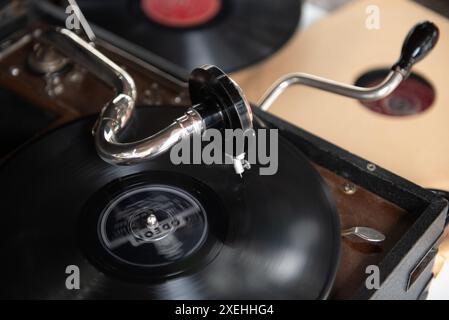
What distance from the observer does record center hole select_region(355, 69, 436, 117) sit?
4.25 feet

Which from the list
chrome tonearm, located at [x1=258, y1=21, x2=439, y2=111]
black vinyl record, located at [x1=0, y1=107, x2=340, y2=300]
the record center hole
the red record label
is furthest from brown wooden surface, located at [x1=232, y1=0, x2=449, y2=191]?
black vinyl record, located at [x1=0, y1=107, x2=340, y2=300]

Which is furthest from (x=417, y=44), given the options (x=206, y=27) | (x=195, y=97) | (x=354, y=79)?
(x=206, y=27)

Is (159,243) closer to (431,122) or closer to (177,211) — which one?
(177,211)

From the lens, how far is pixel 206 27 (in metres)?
1.37

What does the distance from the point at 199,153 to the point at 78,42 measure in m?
0.22

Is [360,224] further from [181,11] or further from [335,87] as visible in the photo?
[181,11]

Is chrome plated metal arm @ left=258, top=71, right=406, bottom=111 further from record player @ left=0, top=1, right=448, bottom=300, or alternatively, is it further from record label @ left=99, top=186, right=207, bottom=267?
record label @ left=99, top=186, right=207, bottom=267

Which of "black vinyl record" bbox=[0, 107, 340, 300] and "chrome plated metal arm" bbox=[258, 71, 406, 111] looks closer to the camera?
"black vinyl record" bbox=[0, 107, 340, 300]

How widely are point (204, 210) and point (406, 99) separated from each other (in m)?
0.66

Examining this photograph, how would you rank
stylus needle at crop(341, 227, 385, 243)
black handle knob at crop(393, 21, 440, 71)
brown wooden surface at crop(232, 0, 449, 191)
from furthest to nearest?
1. brown wooden surface at crop(232, 0, 449, 191)
2. black handle knob at crop(393, 21, 440, 71)
3. stylus needle at crop(341, 227, 385, 243)

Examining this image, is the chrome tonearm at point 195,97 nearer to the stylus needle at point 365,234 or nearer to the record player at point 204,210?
the record player at point 204,210

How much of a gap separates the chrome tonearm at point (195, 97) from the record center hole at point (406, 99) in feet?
1.12

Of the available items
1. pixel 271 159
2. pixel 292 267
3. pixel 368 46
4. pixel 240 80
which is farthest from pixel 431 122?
pixel 292 267

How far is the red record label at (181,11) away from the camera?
1395 millimetres
